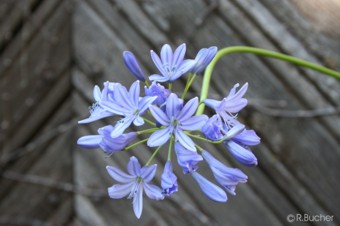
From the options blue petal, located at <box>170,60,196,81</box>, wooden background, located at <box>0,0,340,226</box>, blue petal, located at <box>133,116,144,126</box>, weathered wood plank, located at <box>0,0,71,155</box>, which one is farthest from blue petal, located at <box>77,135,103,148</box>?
weathered wood plank, located at <box>0,0,71,155</box>

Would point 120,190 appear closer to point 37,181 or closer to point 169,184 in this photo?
point 169,184

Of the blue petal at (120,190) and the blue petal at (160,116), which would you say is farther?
the blue petal at (120,190)

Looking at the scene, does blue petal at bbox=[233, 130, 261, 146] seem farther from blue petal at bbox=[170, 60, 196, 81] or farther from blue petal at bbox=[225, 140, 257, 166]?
blue petal at bbox=[170, 60, 196, 81]

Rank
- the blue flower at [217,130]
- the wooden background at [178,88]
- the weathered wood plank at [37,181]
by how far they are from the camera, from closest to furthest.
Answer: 1. the blue flower at [217,130]
2. the wooden background at [178,88]
3. the weathered wood plank at [37,181]

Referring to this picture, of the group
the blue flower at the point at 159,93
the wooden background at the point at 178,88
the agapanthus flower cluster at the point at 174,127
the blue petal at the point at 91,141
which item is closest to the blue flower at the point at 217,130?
the agapanthus flower cluster at the point at 174,127

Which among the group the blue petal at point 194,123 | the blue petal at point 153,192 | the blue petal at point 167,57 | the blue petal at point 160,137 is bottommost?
the blue petal at point 153,192

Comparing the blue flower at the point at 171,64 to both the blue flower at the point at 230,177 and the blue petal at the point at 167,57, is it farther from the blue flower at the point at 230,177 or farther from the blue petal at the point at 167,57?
the blue flower at the point at 230,177

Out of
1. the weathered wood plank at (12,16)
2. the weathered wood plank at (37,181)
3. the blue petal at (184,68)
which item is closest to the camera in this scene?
the blue petal at (184,68)

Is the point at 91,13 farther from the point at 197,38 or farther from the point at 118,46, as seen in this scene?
the point at 197,38

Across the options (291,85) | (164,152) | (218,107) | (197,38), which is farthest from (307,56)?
(218,107)
